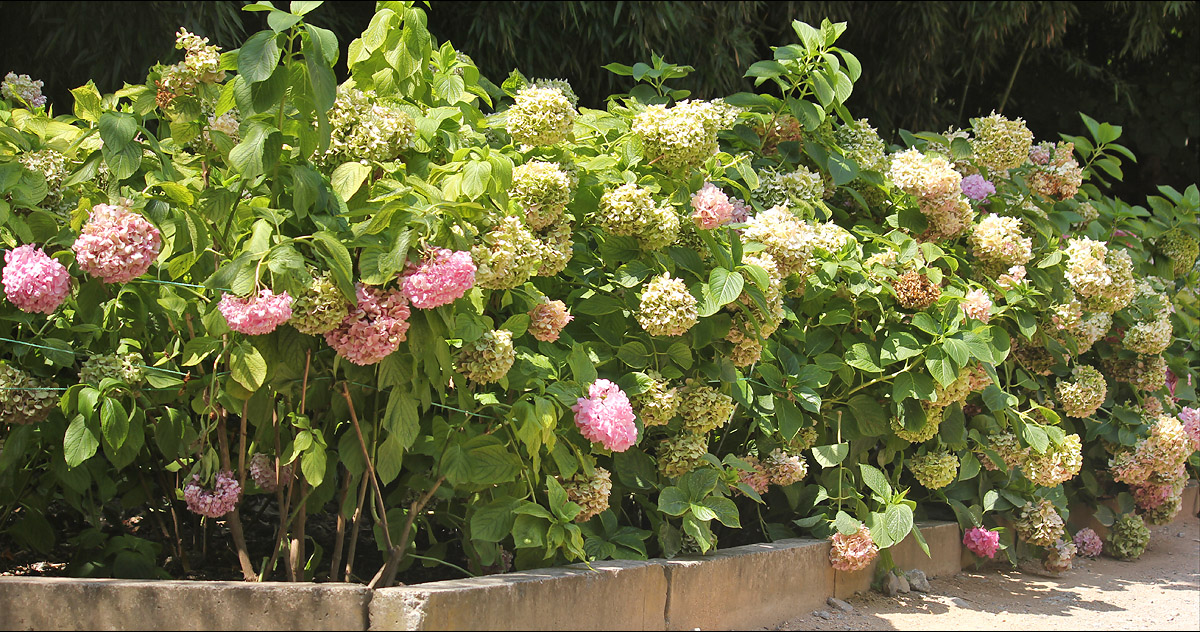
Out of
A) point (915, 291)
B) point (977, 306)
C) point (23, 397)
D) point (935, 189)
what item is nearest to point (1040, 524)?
point (977, 306)

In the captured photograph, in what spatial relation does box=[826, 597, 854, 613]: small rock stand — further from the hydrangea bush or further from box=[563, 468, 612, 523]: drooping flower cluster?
box=[563, 468, 612, 523]: drooping flower cluster

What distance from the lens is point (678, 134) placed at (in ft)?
8.48

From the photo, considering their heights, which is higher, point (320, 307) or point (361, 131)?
point (361, 131)

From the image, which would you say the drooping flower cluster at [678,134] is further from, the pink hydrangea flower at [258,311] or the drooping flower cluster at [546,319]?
the pink hydrangea flower at [258,311]

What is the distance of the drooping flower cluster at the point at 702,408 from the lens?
270cm

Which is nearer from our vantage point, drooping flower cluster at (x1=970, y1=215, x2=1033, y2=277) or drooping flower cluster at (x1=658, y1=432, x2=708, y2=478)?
drooping flower cluster at (x1=658, y1=432, x2=708, y2=478)

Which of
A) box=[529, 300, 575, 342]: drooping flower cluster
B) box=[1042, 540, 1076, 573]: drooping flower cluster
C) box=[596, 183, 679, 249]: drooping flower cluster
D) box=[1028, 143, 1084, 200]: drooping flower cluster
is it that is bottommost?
box=[1042, 540, 1076, 573]: drooping flower cluster

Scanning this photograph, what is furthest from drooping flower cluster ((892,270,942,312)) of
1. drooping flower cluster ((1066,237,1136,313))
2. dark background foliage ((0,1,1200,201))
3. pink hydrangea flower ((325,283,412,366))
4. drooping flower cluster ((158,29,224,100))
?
dark background foliage ((0,1,1200,201))

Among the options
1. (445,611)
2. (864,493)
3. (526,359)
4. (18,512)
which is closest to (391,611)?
(445,611)

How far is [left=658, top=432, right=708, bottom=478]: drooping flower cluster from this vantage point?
8.90 ft

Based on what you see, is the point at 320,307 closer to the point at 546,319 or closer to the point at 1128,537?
the point at 546,319

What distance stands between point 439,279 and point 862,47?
16.4 feet

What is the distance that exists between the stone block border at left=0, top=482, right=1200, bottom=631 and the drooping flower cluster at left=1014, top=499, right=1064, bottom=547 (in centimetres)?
144

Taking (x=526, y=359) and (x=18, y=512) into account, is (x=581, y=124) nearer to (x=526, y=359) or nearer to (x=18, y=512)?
(x=526, y=359)
